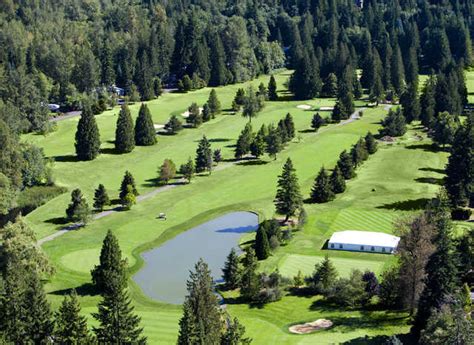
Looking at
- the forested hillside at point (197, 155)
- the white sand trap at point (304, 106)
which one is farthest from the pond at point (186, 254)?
the white sand trap at point (304, 106)

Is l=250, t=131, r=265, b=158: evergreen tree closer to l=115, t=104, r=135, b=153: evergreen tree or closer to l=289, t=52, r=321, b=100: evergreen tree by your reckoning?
l=115, t=104, r=135, b=153: evergreen tree

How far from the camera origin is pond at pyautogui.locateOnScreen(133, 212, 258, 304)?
8331cm

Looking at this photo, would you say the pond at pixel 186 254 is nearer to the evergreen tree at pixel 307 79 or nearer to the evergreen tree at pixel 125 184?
the evergreen tree at pixel 125 184

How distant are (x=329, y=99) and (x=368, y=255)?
347 ft

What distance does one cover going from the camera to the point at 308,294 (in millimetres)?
79750

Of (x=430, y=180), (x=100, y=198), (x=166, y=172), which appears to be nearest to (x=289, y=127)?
(x=430, y=180)

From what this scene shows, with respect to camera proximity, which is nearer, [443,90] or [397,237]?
[397,237]

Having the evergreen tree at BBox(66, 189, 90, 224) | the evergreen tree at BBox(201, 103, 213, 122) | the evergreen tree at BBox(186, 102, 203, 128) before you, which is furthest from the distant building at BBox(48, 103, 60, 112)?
the evergreen tree at BBox(66, 189, 90, 224)

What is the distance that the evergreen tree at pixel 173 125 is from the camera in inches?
6073

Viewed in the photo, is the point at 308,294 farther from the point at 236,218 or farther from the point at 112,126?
the point at 112,126

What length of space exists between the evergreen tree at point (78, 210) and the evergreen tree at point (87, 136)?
30543 millimetres

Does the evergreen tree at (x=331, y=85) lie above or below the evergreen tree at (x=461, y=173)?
above

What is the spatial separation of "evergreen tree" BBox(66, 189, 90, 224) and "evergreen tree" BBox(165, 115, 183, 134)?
5351 cm

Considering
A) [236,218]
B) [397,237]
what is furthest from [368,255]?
[236,218]
